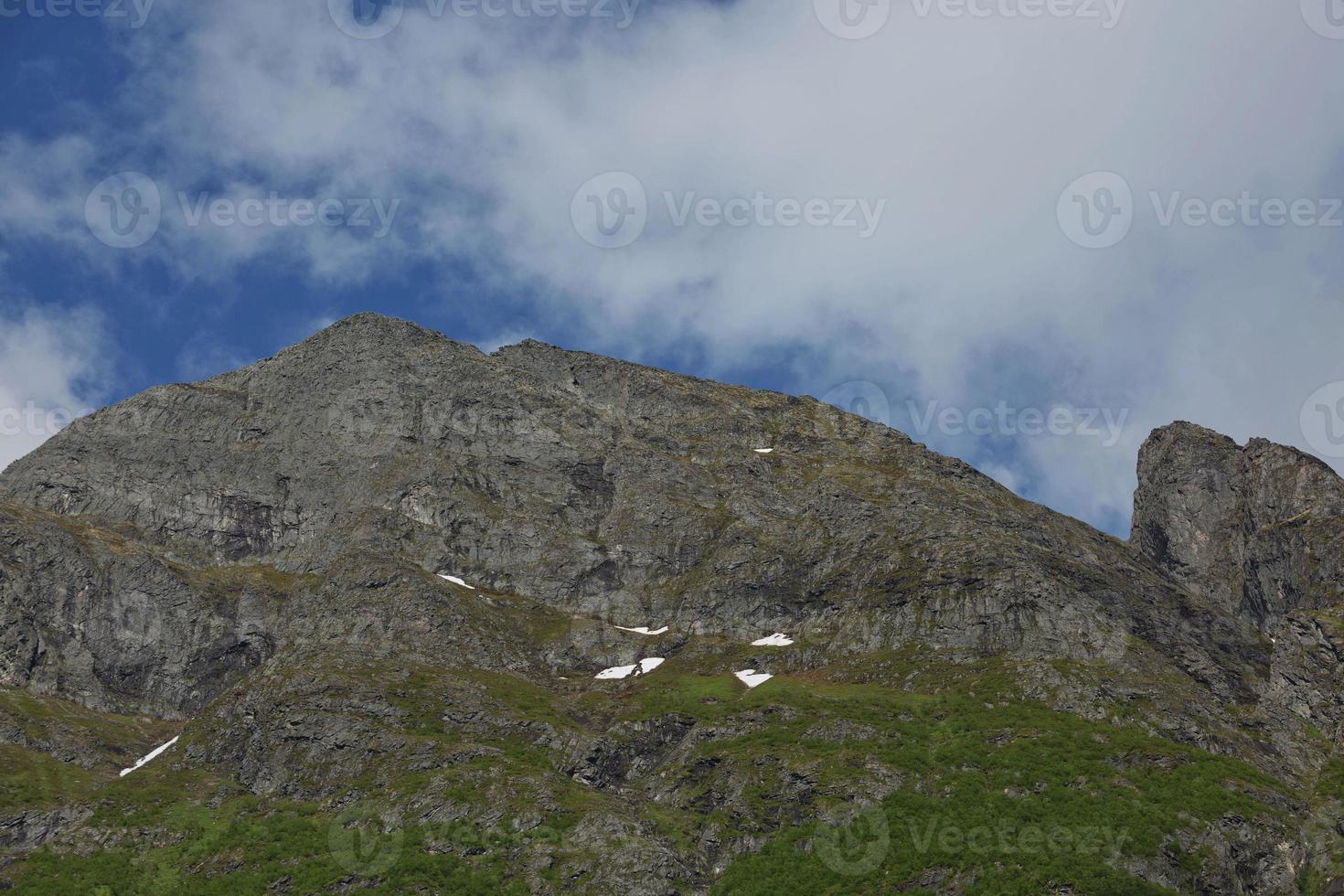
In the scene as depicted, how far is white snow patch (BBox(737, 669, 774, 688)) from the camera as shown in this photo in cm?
12862

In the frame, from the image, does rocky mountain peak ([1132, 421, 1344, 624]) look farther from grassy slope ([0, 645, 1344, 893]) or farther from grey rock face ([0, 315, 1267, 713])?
grassy slope ([0, 645, 1344, 893])

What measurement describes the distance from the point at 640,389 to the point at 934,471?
53.4m

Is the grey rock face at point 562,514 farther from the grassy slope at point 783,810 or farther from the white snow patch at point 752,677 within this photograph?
the grassy slope at point 783,810

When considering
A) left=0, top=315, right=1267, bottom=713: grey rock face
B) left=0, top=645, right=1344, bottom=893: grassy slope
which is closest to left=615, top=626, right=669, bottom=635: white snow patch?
left=0, top=315, right=1267, bottom=713: grey rock face

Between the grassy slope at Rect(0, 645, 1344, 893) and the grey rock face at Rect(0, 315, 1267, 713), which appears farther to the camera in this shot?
the grey rock face at Rect(0, 315, 1267, 713)

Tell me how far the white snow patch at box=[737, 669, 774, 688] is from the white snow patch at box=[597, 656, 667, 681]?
450 inches

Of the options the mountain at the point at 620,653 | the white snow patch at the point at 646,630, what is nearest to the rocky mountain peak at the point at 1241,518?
the mountain at the point at 620,653

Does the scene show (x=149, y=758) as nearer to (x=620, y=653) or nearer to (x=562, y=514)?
(x=620, y=653)

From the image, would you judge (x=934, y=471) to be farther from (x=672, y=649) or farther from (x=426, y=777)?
(x=426, y=777)

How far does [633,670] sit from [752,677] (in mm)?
15442

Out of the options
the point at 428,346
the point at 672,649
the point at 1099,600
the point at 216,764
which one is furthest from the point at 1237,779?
the point at 428,346

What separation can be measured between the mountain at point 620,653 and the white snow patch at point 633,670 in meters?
1.07

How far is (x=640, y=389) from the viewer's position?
7844 inches

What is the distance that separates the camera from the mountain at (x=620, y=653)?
310 feet
